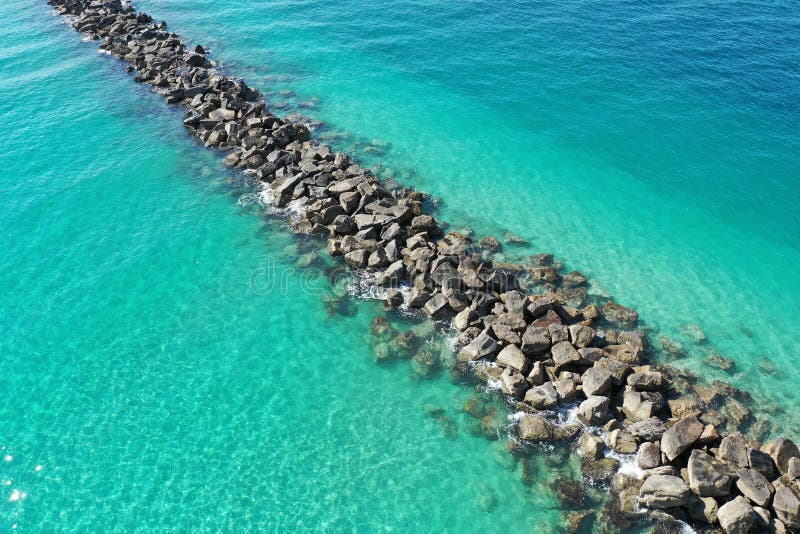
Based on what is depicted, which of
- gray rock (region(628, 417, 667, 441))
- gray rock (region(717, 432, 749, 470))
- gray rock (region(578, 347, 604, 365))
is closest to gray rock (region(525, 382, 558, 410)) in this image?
gray rock (region(578, 347, 604, 365))

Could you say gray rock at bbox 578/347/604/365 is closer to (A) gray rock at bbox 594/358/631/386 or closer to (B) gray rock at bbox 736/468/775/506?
(A) gray rock at bbox 594/358/631/386

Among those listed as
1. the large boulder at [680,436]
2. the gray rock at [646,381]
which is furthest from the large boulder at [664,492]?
the gray rock at [646,381]

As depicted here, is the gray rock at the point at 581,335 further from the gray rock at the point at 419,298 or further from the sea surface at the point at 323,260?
the gray rock at the point at 419,298

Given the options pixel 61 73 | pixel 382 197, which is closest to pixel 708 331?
pixel 382 197

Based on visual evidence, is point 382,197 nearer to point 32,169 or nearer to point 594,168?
point 594,168

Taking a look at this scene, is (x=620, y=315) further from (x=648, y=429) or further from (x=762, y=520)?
(x=762, y=520)

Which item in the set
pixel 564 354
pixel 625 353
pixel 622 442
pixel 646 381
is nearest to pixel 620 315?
pixel 625 353

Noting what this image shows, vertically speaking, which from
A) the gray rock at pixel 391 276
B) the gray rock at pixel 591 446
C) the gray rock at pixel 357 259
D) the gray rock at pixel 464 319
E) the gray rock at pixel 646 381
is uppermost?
the gray rock at pixel 357 259
